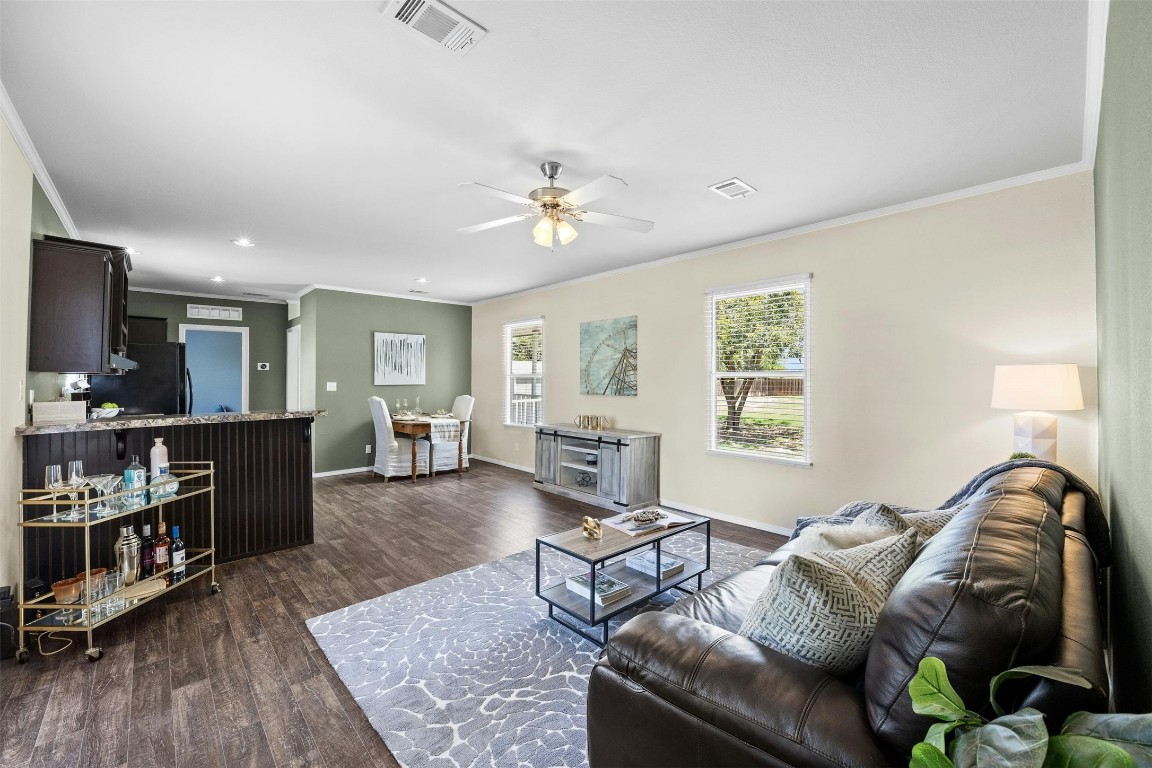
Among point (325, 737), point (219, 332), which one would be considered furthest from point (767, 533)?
point (219, 332)

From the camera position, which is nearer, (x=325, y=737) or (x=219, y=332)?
(x=325, y=737)

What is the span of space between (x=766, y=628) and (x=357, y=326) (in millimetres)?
6859

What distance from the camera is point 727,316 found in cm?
465

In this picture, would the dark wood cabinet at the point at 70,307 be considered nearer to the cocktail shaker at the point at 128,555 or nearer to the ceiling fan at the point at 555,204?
the cocktail shaker at the point at 128,555

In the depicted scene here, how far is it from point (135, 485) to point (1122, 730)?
3700mm

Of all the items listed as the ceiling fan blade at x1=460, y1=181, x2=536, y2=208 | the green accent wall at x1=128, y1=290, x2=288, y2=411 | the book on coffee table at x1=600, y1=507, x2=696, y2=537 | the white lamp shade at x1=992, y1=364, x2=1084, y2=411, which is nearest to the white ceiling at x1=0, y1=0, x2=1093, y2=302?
the ceiling fan blade at x1=460, y1=181, x2=536, y2=208

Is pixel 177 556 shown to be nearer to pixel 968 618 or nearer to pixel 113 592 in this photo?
pixel 113 592

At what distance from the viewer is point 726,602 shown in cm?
189

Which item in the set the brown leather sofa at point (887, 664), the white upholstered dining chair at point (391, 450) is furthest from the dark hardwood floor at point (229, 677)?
the white upholstered dining chair at point (391, 450)

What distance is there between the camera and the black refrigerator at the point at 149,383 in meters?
4.71

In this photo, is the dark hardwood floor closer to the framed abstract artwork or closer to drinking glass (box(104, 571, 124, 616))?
drinking glass (box(104, 571, 124, 616))

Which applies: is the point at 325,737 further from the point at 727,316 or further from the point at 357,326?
the point at 357,326

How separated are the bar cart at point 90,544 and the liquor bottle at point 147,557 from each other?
6cm

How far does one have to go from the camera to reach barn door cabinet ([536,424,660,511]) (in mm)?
4992
